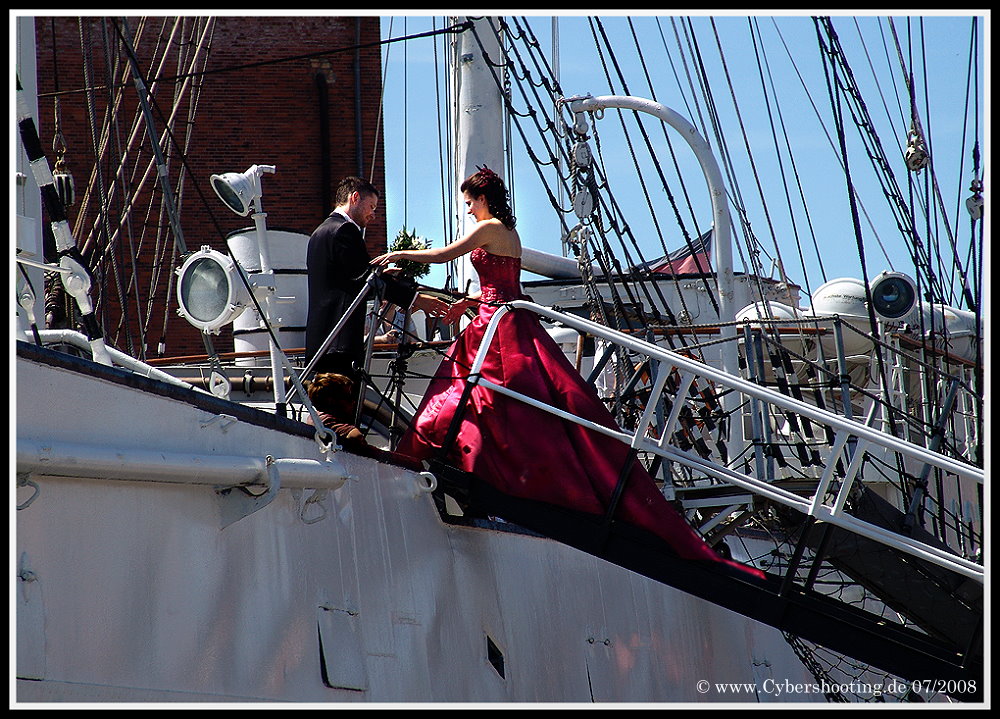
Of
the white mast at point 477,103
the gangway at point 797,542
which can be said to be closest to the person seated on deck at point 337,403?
the gangway at point 797,542

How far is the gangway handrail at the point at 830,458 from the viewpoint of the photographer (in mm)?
4777

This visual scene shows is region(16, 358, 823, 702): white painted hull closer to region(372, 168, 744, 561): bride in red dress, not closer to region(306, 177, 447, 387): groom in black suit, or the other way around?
region(372, 168, 744, 561): bride in red dress

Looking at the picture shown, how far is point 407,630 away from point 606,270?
A: 12.3 feet

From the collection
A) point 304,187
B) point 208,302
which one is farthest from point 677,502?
point 304,187

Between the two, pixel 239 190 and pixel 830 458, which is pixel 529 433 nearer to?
pixel 830 458

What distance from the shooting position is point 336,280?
17.6ft

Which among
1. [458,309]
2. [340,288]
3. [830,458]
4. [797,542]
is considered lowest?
[797,542]

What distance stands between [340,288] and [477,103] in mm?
4111

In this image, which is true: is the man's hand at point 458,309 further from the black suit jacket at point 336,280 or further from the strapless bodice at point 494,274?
the black suit jacket at point 336,280

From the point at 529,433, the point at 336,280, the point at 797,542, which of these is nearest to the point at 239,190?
the point at 336,280

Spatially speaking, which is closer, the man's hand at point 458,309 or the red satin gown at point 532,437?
the red satin gown at point 532,437

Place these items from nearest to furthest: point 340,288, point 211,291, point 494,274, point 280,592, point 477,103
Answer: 1. point 280,592
2. point 211,291
3. point 340,288
4. point 494,274
5. point 477,103
